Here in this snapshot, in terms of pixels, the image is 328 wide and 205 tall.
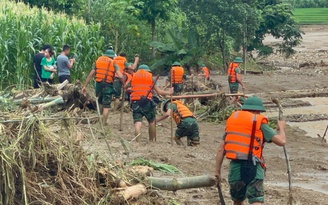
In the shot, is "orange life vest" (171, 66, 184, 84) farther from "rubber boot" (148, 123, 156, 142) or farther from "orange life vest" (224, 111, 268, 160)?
"orange life vest" (224, 111, 268, 160)

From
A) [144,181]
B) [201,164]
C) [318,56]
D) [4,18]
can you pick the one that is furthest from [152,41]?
[144,181]

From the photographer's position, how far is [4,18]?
2205 centimetres

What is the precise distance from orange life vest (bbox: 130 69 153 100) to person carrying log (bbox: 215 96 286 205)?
6.11 metres

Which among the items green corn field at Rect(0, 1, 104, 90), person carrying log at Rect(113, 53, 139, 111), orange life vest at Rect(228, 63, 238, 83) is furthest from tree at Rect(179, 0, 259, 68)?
person carrying log at Rect(113, 53, 139, 111)

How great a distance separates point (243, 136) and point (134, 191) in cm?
144

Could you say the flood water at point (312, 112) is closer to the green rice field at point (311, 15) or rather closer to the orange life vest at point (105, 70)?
the orange life vest at point (105, 70)

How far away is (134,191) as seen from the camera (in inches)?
336

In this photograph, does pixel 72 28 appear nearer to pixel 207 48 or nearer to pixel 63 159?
pixel 207 48

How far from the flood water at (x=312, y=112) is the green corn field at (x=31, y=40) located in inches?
250

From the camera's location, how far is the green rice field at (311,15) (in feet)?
223

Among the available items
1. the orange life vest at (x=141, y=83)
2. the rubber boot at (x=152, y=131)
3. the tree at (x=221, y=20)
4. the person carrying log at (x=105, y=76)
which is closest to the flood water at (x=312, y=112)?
the rubber boot at (x=152, y=131)

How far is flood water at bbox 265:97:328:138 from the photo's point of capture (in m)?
20.0

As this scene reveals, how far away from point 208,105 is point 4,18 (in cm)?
671

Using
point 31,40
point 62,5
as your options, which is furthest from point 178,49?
point 31,40
